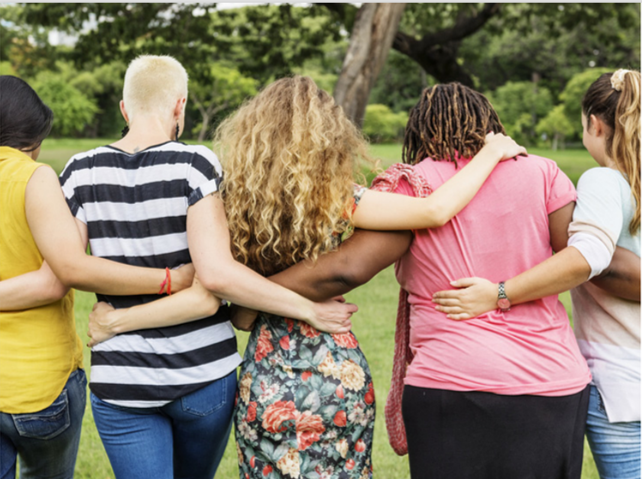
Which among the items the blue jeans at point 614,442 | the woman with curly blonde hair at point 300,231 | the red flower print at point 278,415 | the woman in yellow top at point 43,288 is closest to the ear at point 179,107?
the woman with curly blonde hair at point 300,231

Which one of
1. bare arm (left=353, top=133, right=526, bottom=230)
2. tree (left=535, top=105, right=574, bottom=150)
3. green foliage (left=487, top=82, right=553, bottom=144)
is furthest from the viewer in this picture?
green foliage (left=487, top=82, right=553, bottom=144)

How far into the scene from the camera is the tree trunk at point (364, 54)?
9.58m

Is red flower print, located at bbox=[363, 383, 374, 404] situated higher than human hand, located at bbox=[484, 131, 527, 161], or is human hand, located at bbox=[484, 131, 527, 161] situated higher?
human hand, located at bbox=[484, 131, 527, 161]

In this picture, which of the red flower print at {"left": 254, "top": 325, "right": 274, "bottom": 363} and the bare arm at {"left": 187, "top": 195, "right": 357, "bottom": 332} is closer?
the bare arm at {"left": 187, "top": 195, "right": 357, "bottom": 332}

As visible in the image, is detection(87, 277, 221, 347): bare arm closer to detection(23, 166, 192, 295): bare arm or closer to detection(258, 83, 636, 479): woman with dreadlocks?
detection(23, 166, 192, 295): bare arm

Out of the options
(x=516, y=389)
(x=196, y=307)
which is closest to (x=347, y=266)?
(x=196, y=307)

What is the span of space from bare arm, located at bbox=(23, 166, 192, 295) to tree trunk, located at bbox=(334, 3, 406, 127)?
25.5ft

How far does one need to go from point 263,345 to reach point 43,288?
0.73 metres

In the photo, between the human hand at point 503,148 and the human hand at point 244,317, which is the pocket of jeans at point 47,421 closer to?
the human hand at point 244,317

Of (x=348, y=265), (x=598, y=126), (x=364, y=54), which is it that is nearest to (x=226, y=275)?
(x=348, y=265)

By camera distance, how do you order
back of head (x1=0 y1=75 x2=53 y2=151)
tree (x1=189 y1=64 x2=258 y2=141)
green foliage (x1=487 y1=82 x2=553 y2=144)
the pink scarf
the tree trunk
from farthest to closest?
1. green foliage (x1=487 y1=82 x2=553 y2=144)
2. tree (x1=189 y1=64 x2=258 y2=141)
3. the tree trunk
4. the pink scarf
5. back of head (x1=0 y1=75 x2=53 y2=151)

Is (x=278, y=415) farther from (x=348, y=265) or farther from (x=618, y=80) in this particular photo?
(x=618, y=80)

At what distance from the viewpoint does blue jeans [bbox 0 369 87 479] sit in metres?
2.17

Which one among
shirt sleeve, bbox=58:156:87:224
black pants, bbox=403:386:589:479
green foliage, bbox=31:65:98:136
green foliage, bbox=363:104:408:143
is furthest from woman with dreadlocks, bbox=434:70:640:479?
green foliage, bbox=363:104:408:143
